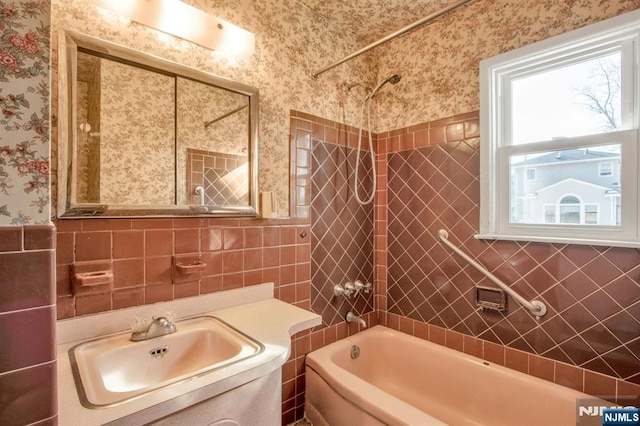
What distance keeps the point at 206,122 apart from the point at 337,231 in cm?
104

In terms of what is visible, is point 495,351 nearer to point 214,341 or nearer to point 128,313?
point 214,341

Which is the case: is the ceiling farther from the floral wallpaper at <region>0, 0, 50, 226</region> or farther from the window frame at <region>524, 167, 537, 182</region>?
the floral wallpaper at <region>0, 0, 50, 226</region>

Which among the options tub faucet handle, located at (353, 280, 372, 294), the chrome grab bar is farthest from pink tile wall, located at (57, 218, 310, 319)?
the chrome grab bar

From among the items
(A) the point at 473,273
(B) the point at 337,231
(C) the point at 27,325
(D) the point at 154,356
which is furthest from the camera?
(B) the point at 337,231

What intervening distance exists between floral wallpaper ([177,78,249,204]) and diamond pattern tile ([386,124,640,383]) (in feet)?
3.84

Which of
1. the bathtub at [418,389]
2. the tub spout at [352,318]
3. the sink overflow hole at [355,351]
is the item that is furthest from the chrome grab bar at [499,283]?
the sink overflow hole at [355,351]

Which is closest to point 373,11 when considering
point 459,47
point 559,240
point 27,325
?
point 459,47

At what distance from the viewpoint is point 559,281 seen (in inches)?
58.7

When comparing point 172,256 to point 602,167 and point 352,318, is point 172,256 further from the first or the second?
point 602,167

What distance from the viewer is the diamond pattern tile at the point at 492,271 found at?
1.35 m

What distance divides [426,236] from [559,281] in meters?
0.72

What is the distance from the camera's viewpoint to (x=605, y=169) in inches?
55.9

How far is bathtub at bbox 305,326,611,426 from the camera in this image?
1.37 meters

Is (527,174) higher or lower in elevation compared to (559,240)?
higher
